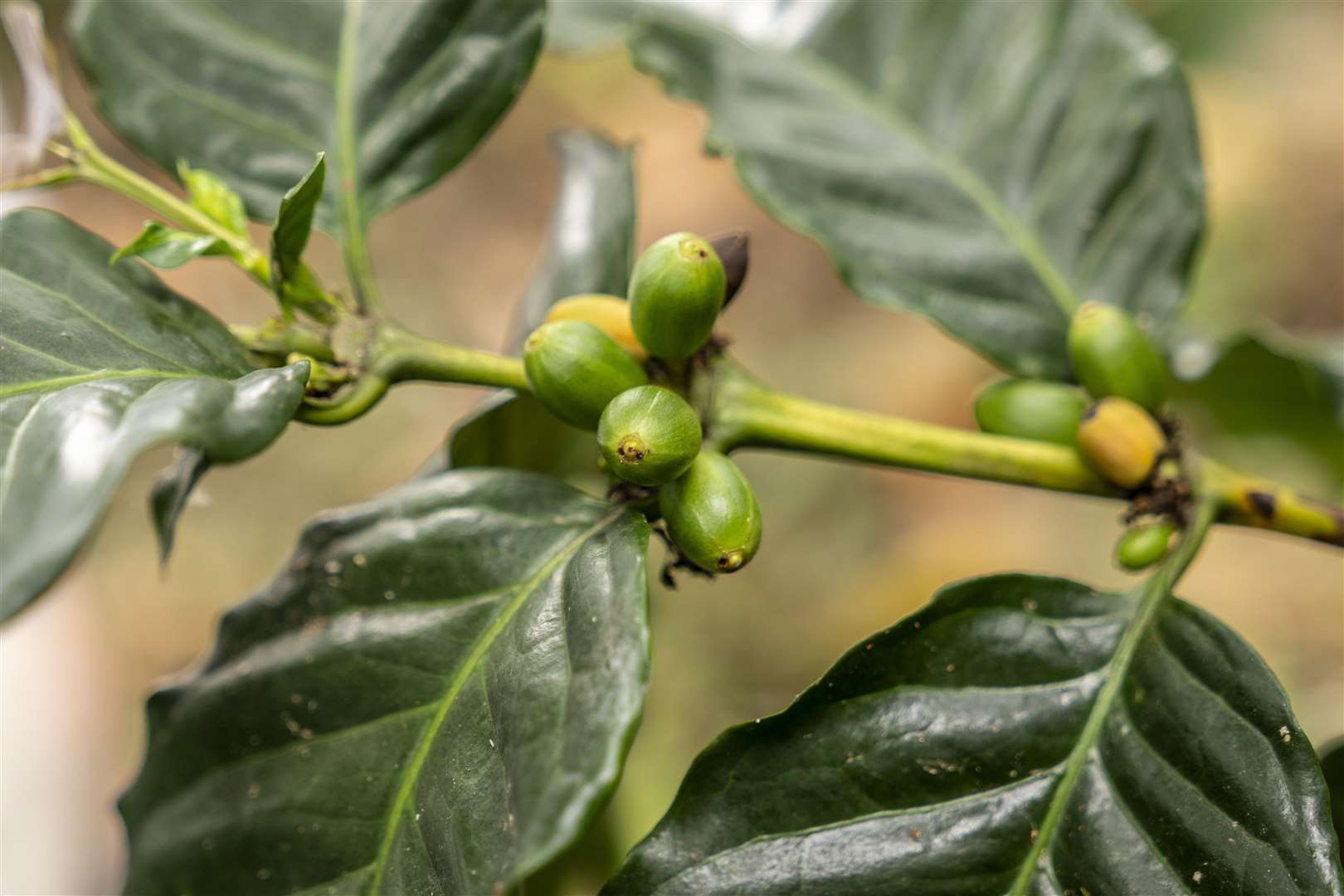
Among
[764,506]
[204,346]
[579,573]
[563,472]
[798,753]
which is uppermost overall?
[204,346]

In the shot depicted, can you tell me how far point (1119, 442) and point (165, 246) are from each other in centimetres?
86

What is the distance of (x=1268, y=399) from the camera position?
1.51m

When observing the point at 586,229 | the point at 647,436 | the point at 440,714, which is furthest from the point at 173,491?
the point at 586,229

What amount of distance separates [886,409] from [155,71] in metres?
2.41

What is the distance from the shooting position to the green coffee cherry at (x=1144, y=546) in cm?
94

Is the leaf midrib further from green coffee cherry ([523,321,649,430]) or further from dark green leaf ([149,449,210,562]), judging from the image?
dark green leaf ([149,449,210,562])

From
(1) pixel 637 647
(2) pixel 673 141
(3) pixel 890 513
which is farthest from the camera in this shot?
(2) pixel 673 141

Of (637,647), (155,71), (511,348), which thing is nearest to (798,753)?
(637,647)

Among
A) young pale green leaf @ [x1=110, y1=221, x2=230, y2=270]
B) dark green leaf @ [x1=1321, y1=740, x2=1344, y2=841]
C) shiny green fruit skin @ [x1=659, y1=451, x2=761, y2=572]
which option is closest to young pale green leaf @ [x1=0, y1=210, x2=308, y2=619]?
young pale green leaf @ [x1=110, y1=221, x2=230, y2=270]

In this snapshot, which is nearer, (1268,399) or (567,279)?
(567,279)

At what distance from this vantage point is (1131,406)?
0.96m

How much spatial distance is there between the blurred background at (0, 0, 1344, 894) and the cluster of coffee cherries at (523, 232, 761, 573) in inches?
66.0

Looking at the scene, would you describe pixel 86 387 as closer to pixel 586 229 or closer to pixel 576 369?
pixel 576 369

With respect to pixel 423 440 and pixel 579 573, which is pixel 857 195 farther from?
pixel 423 440
